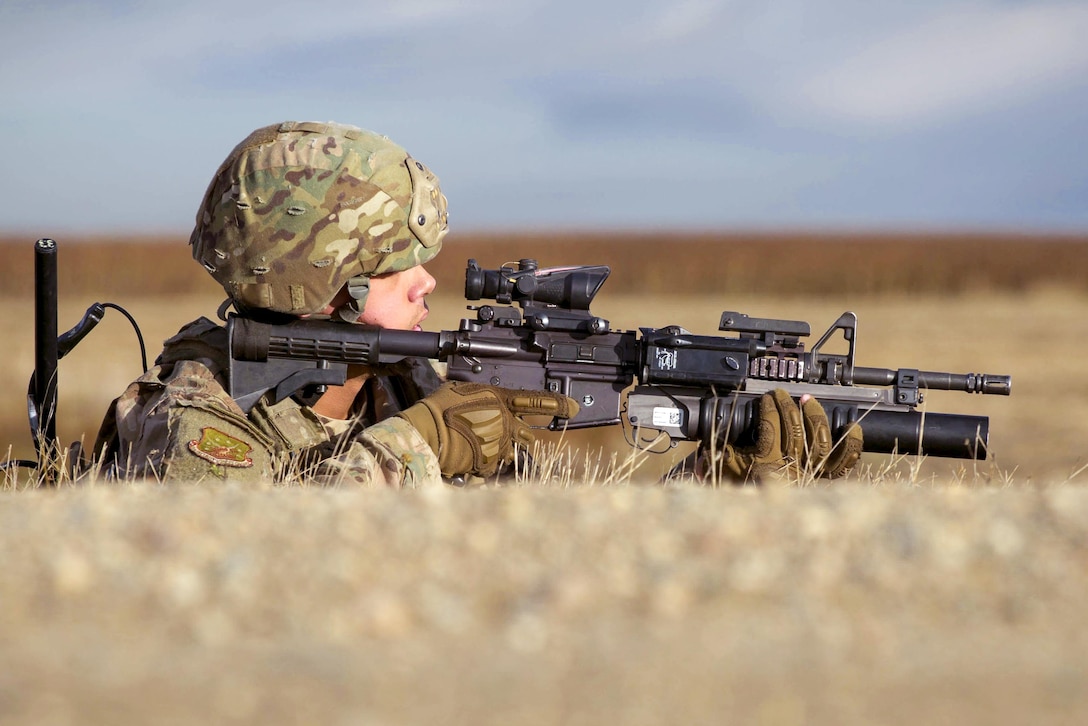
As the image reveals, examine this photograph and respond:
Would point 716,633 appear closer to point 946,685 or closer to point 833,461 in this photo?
point 946,685

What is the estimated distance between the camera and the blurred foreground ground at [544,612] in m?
2.29

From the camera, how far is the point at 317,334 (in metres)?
5.57

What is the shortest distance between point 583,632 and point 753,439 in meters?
3.26

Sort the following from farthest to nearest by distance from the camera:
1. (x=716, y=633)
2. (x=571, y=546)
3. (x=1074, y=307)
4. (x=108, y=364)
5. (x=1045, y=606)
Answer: (x=1074, y=307), (x=108, y=364), (x=571, y=546), (x=1045, y=606), (x=716, y=633)

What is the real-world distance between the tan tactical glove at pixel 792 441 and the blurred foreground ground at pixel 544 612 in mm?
1950

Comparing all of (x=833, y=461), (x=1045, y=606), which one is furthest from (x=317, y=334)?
(x=1045, y=606)

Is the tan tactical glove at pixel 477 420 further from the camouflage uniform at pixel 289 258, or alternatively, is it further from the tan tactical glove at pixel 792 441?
the tan tactical glove at pixel 792 441

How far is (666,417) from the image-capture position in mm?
5820

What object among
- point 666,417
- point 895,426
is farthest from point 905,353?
point 666,417

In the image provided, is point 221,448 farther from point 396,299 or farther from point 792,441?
point 792,441

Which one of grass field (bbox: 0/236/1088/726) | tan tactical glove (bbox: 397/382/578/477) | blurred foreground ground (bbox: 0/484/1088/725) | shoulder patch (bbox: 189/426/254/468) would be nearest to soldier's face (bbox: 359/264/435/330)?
tan tactical glove (bbox: 397/382/578/477)

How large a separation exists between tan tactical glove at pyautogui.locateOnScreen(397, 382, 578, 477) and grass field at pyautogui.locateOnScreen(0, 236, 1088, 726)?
138 centimetres

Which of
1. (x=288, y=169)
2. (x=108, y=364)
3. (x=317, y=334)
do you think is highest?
(x=288, y=169)

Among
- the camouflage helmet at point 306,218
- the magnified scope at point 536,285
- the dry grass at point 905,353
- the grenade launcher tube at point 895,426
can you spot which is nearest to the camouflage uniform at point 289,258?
the camouflage helmet at point 306,218
